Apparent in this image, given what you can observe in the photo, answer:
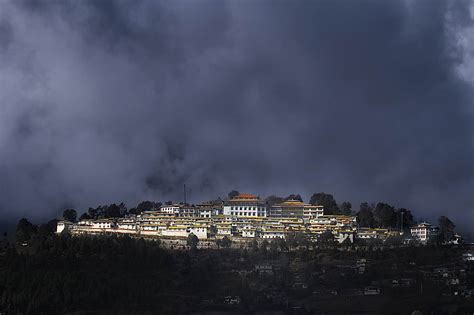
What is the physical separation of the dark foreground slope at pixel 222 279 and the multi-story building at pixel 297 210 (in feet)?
23.9

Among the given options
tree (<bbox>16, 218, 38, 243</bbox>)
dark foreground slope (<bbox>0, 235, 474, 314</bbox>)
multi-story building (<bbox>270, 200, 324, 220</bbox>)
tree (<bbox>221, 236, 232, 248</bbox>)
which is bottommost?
dark foreground slope (<bbox>0, 235, 474, 314</bbox>)

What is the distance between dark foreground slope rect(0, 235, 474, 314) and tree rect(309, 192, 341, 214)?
9.38m

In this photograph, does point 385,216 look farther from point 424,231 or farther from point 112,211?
point 112,211

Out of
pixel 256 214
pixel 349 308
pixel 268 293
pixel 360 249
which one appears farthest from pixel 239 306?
pixel 256 214

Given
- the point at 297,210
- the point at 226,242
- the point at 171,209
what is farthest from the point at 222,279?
the point at 171,209

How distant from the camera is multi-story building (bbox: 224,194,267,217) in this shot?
2601 inches

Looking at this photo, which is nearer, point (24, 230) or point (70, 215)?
point (24, 230)

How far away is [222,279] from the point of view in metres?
→ 55.6

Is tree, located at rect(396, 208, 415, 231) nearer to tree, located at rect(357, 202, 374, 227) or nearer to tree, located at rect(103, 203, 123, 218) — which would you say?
tree, located at rect(357, 202, 374, 227)

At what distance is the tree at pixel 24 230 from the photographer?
63.0 m

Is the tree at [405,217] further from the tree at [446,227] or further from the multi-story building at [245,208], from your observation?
the multi-story building at [245,208]

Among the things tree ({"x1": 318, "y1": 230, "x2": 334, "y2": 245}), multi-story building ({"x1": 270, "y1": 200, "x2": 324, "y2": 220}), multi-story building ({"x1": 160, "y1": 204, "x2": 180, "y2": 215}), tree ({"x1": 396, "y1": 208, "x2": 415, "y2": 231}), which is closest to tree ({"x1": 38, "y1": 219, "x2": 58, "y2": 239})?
multi-story building ({"x1": 160, "y1": 204, "x2": 180, "y2": 215})

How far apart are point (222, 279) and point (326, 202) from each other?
15.9 meters

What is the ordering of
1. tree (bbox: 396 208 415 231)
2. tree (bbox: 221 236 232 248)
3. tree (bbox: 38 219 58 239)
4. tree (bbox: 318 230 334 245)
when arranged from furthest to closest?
1. tree (bbox: 396 208 415 231)
2. tree (bbox: 38 219 58 239)
3. tree (bbox: 221 236 232 248)
4. tree (bbox: 318 230 334 245)
